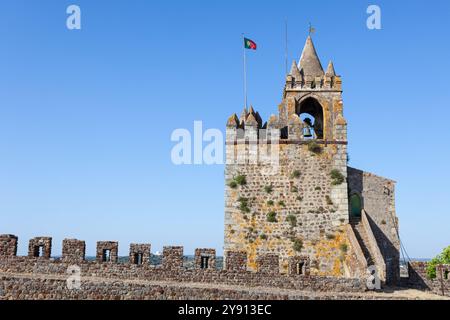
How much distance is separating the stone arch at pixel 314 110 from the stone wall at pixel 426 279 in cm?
794

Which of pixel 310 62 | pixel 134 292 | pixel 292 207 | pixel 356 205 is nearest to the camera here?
pixel 134 292

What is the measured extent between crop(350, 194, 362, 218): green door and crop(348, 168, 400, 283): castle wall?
0.17m

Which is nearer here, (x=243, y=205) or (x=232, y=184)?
(x=243, y=205)

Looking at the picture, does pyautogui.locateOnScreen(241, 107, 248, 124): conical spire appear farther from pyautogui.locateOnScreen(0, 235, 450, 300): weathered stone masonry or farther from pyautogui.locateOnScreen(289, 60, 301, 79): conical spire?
pyautogui.locateOnScreen(0, 235, 450, 300): weathered stone masonry

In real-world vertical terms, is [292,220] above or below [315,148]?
below

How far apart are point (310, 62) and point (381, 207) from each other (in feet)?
27.9

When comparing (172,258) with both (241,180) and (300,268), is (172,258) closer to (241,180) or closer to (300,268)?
(300,268)

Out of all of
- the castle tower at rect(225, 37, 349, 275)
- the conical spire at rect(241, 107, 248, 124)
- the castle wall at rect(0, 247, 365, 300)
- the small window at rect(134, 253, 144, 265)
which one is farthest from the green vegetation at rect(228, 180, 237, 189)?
the small window at rect(134, 253, 144, 265)

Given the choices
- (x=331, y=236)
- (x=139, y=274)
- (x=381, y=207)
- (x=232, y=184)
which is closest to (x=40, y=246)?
(x=139, y=274)

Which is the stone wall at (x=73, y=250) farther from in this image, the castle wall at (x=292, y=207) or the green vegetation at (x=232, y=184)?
the green vegetation at (x=232, y=184)

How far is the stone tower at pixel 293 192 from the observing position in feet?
75.0

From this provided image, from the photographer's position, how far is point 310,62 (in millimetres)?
26891
